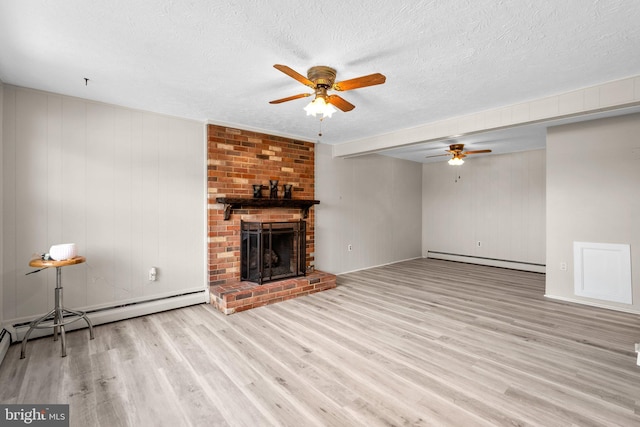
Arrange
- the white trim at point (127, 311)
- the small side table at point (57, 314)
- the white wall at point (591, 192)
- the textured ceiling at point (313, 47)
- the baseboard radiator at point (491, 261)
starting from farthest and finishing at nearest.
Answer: the baseboard radiator at point (491, 261), the white wall at point (591, 192), the white trim at point (127, 311), the small side table at point (57, 314), the textured ceiling at point (313, 47)

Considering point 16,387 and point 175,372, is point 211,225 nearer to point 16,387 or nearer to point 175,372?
point 175,372

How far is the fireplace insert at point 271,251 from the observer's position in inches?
160

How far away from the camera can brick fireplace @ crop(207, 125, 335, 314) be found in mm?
3877

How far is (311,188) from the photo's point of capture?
202 inches

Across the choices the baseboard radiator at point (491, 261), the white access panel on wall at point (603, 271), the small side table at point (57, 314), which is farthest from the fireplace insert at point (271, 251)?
the baseboard radiator at point (491, 261)

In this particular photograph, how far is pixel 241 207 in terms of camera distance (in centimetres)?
422

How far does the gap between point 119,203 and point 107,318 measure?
4.19 feet

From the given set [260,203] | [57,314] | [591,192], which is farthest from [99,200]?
[591,192]

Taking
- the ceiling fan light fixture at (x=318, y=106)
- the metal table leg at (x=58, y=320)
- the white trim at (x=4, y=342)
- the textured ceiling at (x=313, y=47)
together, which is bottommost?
the white trim at (x=4, y=342)

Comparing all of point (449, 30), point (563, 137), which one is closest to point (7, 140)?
point (449, 30)

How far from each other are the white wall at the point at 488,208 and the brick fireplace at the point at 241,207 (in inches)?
151

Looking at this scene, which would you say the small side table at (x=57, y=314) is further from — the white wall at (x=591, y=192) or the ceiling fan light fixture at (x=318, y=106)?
the white wall at (x=591, y=192)

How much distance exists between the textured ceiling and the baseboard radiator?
405cm
